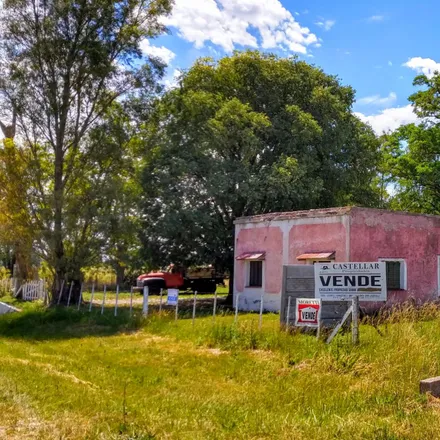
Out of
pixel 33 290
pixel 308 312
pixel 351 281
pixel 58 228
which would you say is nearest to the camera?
pixel 351 281

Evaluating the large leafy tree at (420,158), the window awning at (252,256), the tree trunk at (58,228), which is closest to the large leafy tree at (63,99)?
the tree trunk at (58,228)

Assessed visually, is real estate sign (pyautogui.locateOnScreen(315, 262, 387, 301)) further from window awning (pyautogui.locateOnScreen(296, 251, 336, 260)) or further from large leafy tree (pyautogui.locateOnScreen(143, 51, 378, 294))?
large leafy tree (pyautogui.locateOnScreen(143, 51, 378, 294))


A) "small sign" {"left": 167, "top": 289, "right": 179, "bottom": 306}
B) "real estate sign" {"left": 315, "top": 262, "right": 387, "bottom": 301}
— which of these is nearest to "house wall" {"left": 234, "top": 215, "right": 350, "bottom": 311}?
"small sign" {"left": 167, "top": 289, "right": 179, "bottom": 306}

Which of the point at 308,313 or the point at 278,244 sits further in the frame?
the point at 278,244

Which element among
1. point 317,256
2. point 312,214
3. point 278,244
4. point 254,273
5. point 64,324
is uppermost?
point 312,214

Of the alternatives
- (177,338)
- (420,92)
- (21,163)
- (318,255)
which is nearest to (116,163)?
(21,163)

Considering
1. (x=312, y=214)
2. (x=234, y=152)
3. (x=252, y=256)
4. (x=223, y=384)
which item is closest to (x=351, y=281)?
(x=223, y=384)

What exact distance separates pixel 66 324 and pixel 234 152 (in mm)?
11903

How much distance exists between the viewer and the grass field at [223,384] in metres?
5.62

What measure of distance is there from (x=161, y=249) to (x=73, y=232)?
464 cm

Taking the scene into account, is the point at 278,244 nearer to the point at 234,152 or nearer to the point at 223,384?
the point at 234,152

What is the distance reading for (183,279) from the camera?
31516 mm

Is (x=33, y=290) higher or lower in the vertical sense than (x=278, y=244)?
lower

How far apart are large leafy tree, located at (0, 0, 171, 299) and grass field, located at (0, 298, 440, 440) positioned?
287 inches
